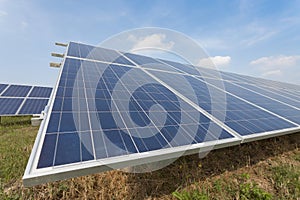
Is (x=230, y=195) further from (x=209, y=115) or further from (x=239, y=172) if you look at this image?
(x=209, y=115)

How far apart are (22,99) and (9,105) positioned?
0.96 m

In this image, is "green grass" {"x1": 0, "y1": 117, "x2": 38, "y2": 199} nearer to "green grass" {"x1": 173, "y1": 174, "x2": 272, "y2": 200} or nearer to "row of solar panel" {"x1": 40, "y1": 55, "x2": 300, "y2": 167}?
"row of solar panel" {"x1": 40, "y1": 55, "x2": 300, "y2": 167}

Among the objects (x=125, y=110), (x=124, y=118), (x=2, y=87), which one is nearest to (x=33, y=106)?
(x=2, y=87)

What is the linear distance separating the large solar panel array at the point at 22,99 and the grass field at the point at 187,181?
3.51 metres

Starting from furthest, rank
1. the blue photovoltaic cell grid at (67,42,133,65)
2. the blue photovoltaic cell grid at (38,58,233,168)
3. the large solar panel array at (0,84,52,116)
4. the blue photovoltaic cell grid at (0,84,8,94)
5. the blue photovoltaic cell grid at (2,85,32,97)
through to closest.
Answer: the blue photovoltaic cell grid at (0,84,8,94)
the blue photovoltaic cell grid at (2,85,32,97)
the large solar panel array at (0,84,52,116)
the blue photovoltaic cell grid at (67,42,133,65)
the blue photovoltaic cell grid at (38,58,233,168)

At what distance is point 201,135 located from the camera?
2.62 m

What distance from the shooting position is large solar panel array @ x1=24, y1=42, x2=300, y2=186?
1729mm

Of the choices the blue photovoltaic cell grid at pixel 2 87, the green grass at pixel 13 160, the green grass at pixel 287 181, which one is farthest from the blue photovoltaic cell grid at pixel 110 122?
the blue photovoltaic cell grid at pixel 2 87

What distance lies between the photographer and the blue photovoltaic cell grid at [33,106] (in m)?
7.43

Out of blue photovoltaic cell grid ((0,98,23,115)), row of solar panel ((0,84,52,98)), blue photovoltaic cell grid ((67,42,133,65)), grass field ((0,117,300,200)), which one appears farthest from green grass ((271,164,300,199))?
row of solar panel ((0,84,52,98))

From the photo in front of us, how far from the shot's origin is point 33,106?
317 inches

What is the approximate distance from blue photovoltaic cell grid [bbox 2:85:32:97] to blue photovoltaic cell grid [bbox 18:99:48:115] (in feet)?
3.17

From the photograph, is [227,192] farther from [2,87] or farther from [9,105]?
[2,87]

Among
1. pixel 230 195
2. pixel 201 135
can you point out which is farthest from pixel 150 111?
pixel 230 195
